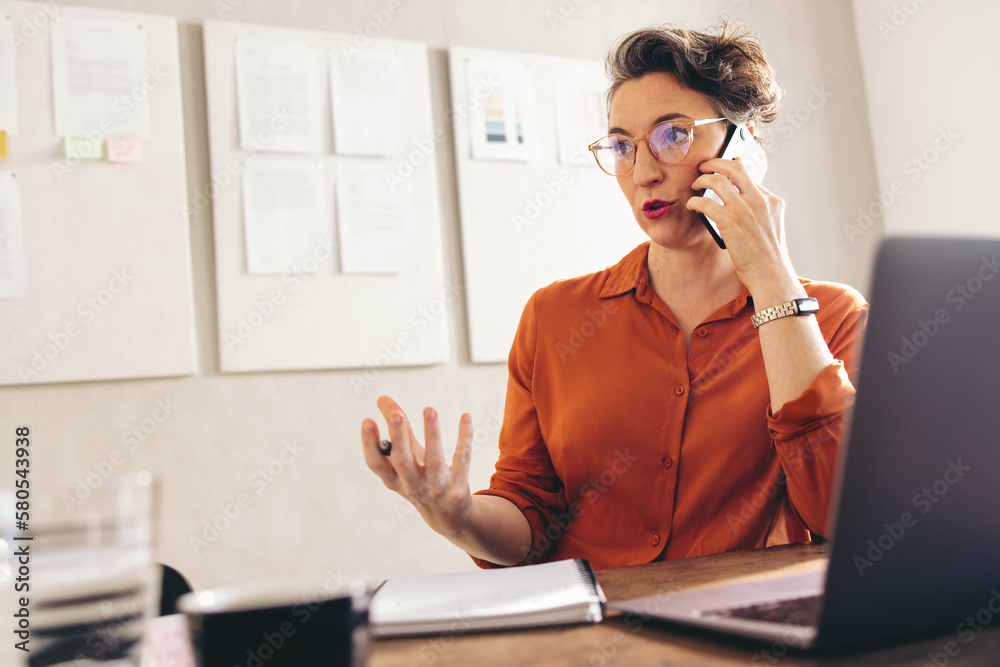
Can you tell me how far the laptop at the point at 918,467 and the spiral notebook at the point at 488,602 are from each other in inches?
4.8

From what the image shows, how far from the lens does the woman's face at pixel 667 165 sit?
1.28m

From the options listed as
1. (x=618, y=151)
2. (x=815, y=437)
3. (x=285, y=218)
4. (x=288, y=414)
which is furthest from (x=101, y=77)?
(x=815, y=437)

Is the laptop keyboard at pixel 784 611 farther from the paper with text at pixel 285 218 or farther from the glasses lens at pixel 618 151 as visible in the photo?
the paper with text at pixel 285 218

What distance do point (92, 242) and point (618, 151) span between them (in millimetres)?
1442

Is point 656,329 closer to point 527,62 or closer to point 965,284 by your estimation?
point 965,284

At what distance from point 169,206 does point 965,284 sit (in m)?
2.02

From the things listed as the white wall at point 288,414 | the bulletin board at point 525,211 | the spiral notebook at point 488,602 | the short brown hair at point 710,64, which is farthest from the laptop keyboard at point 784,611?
the bulletin board at point 525,211

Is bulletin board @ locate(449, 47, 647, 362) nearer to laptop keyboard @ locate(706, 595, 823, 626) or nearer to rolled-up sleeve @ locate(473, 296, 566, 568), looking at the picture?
rolled-up sleeve @ locate(473, 296, 566, 568)

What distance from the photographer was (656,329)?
130 centimetres

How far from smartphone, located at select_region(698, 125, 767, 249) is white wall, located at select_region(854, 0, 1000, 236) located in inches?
60.8

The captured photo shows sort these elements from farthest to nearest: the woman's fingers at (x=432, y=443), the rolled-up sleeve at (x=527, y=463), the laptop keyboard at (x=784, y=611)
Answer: the rolled-up sleeve at (x=527, y=463), the woman's fingers at (x=432, y=443), the laptop keyboard at (x=784, y=611)

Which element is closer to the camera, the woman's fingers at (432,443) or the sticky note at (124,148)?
the woman's fingers at (432,443)

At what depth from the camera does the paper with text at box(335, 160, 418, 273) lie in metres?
2.22

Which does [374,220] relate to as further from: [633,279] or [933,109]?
[933,109]
